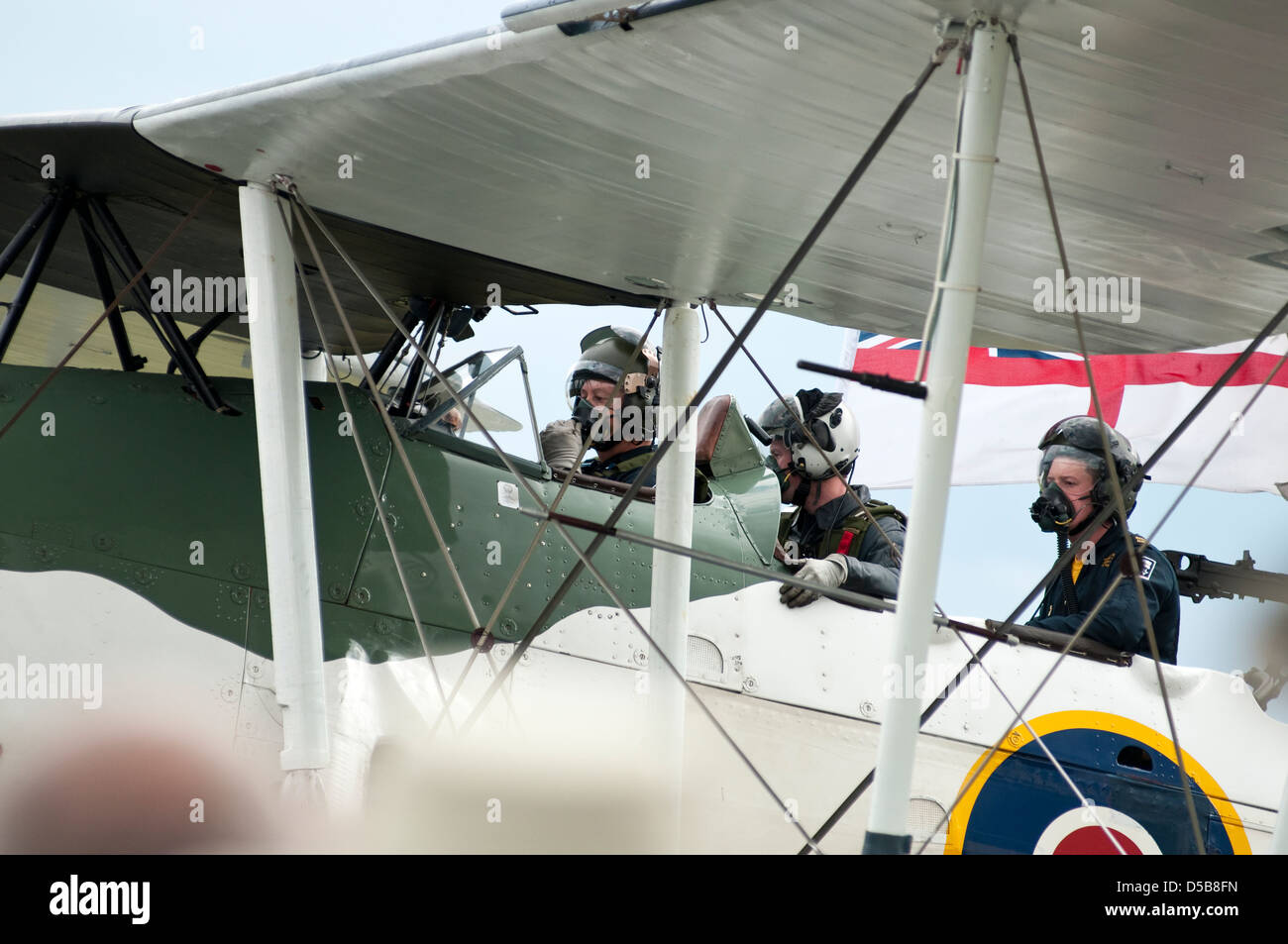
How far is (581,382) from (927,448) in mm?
3468

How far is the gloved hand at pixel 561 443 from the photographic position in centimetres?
597

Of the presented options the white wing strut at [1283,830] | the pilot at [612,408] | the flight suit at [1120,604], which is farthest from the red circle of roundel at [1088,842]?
the pilot at [612,408]

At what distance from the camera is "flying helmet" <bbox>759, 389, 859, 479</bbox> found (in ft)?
19.6

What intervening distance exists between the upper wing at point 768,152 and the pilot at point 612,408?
38.1 inches

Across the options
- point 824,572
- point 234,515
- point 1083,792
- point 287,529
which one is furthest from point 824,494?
point 287,529

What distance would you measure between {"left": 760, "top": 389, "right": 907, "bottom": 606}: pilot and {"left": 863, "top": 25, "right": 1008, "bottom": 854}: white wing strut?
2.58 m

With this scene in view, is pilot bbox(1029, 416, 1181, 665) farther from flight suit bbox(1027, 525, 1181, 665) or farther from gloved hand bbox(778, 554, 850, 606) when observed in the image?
gloved hand bbox(778, 554, 850, 606)

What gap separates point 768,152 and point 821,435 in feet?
8.58

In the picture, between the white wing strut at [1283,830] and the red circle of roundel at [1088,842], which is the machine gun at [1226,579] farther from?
the white wing strut at [1283,830]

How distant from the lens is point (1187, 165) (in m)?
3.47

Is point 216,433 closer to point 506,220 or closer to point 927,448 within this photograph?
point 506,220

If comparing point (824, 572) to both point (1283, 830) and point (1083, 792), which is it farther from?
point (1283, 830)
